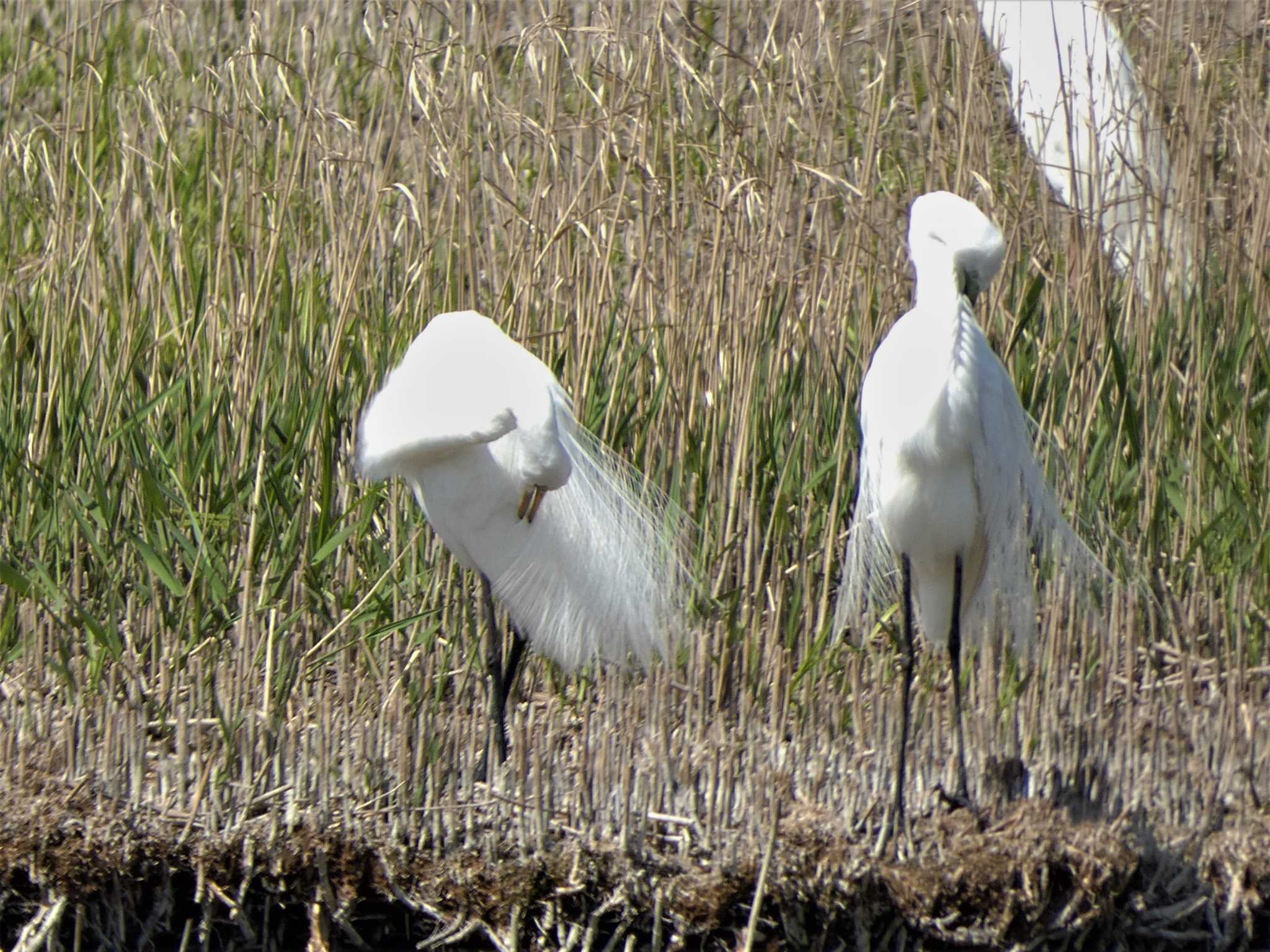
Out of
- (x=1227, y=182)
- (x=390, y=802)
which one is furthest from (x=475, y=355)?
(x=1227, y=182)

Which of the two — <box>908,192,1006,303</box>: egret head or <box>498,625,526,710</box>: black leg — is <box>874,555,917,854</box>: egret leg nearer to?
<box>908,192,1006,303</box>: egret head

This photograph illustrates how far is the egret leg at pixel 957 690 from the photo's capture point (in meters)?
2.18

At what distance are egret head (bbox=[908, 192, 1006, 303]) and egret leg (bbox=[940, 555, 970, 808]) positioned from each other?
458 mm

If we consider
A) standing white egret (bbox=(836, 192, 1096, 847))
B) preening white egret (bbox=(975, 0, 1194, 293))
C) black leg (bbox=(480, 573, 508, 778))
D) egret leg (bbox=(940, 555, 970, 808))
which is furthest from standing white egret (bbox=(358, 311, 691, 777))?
preening white egret (bbox=(975, 0, 1194, 293))

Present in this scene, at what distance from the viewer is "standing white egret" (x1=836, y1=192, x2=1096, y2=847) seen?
6.45ft

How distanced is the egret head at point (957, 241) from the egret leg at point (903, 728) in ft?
1.51

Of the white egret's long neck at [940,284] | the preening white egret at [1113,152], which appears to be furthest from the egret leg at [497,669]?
the preening white egret at [1113,152]

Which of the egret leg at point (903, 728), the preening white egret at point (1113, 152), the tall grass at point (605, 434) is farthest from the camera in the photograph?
the preening white egret at point (1113, 152)

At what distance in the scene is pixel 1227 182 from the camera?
115 inches

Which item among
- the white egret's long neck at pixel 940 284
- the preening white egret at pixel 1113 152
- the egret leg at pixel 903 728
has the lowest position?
the egret leg at pixel 903 728

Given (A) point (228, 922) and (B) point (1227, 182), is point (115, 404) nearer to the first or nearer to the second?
(A) point (228, 922)

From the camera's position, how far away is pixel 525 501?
86.4 inches

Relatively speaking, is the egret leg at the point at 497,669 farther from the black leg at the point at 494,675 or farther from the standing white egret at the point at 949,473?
the standing white egret at the point at 949,473

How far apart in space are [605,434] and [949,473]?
0.78 m
